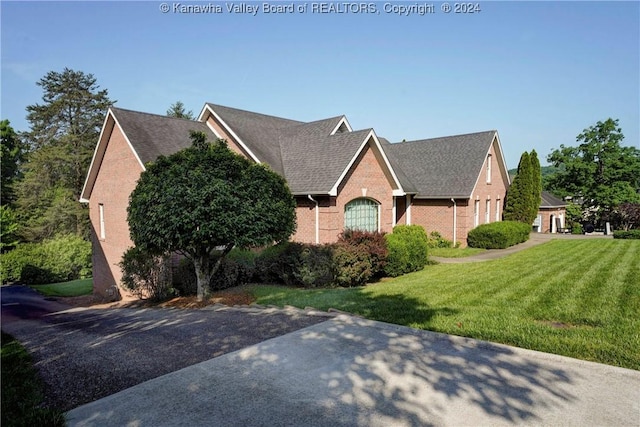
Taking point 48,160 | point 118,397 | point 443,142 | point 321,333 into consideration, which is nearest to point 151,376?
point 118,397

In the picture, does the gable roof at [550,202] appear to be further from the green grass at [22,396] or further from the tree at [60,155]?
the tree at [60,155]

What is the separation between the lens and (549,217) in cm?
3759

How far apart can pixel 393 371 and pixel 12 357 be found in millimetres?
6203

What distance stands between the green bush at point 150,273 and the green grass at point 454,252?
→ 13376mm

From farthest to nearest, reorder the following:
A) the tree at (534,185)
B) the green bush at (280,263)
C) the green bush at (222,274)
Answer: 1. the tree at (534,185)
2. the green bush at (222,274)
3. the green bush at (280,263)

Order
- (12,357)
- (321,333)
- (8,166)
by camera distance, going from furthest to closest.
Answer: (8,166), (321,333), (12,357)

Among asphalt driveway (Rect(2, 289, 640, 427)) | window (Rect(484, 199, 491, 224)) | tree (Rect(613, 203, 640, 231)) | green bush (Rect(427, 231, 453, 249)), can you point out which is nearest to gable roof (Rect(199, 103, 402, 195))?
green bush (Rect(427, 231, 453, 249))

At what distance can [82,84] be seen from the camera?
151 ft

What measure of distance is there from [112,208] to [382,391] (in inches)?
743

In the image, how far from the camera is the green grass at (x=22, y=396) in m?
4.25

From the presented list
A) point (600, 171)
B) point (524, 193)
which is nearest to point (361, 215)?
point (524, 193)

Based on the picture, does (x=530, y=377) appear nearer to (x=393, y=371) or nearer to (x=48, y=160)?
(x=393, y=371)

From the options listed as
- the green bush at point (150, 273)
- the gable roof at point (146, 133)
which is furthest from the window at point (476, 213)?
the green bush at point (150, 273)

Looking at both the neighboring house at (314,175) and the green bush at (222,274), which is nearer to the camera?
the green bush at (222,274)
